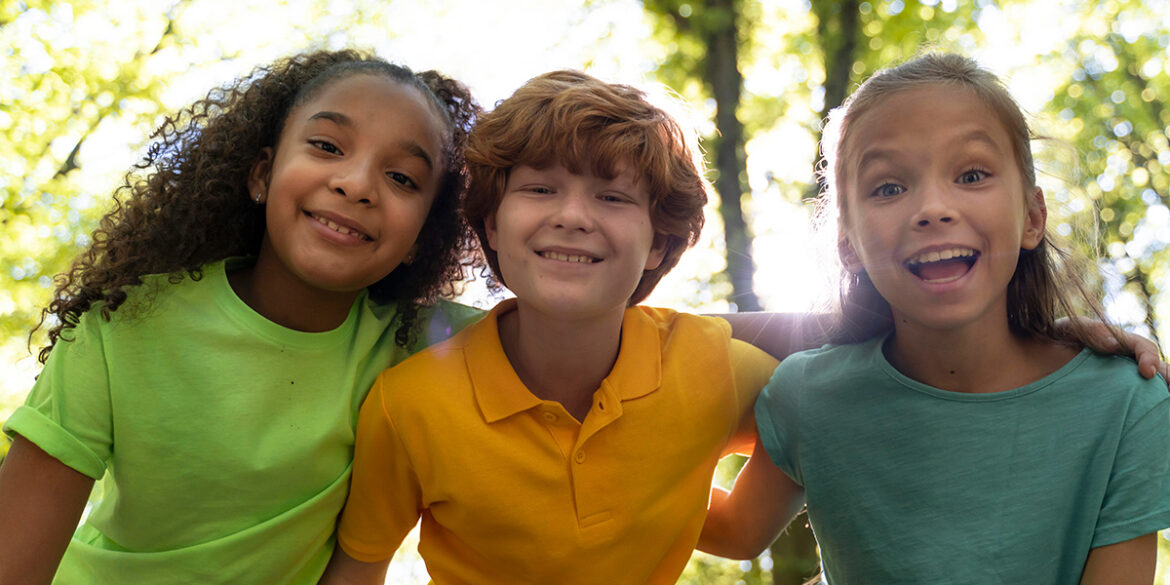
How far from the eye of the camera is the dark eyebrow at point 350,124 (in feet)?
6.70

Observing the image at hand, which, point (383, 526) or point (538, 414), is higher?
point (538, 414)

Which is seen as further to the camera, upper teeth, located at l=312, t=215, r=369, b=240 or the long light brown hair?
upper teeth, located at l=312, t=215, r=369, b=240

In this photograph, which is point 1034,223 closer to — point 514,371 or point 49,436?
point 514,371

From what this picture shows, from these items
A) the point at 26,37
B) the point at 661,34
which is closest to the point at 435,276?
the point at 661,34

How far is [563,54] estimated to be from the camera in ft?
23.9

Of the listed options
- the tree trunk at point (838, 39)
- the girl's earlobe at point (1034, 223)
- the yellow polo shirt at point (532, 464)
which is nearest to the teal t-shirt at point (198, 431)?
the yellow polo shirt at point (532, 464)

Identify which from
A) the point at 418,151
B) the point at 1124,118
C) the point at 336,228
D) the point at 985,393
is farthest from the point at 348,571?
the point at 1124,118

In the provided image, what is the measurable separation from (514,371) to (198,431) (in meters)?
0.77

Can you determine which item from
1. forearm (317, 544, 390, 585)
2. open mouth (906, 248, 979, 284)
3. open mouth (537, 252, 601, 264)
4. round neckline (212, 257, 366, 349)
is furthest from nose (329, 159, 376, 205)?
open mouth (906, 248, 979, 284)

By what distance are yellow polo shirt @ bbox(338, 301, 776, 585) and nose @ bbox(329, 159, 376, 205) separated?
0.44 metres

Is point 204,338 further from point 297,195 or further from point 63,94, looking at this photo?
point 63,94

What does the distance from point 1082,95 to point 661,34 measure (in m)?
8.25

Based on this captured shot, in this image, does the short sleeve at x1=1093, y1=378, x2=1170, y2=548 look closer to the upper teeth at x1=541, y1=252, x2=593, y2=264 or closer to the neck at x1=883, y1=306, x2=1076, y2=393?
the neck at x1=883, y1=306, x2=1076, y2=393

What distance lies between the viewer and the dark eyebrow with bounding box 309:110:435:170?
2.04 metres
